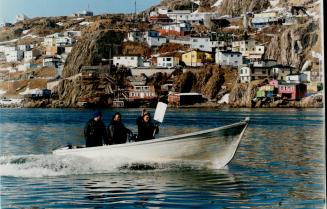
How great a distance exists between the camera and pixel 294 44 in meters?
102

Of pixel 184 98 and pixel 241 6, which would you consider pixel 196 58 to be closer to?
pixel 184 98

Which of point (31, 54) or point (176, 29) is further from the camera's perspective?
point (31, 54)

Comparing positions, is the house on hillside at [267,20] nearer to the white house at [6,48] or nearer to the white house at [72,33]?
the white house at [72,33]

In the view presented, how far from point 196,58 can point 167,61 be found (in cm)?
443

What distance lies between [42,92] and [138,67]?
1460cm

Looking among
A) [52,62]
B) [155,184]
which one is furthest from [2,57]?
[155,184]

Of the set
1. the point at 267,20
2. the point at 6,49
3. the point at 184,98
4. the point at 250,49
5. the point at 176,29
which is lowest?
the point at 184,98

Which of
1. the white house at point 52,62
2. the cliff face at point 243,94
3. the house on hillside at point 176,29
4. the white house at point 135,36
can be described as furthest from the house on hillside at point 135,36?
the cliff face at point 243,94

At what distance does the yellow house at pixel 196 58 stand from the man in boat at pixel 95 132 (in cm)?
8020

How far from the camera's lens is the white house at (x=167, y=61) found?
9344 centimetres

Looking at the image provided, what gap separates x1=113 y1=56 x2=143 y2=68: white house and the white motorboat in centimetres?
8204

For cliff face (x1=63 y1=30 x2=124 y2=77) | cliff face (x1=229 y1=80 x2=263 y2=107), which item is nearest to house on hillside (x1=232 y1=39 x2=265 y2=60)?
cliff face (x1=229 y1=80 x2=263 y2=107)

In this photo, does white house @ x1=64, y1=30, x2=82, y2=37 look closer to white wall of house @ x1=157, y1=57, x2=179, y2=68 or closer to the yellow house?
white wall of house @ x1=157, y1=57, x2=179, y2=68

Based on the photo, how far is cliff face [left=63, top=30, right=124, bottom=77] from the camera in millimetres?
104062
